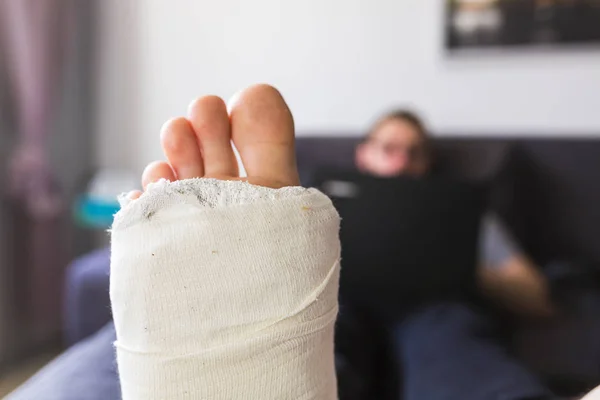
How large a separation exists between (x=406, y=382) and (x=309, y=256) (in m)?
0.49

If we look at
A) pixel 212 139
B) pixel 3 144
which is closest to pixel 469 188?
pixel 212 139

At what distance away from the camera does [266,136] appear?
72cm

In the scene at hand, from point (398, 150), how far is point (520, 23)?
0.70 metres

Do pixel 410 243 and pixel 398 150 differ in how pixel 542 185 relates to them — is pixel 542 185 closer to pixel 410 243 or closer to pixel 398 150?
pixel 398 150

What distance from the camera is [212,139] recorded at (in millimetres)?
738

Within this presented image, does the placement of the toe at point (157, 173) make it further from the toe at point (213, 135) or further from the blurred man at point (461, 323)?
the blurred man at point (461, 323)

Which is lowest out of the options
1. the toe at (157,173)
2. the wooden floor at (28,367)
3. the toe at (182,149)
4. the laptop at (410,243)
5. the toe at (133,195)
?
the wooden floor at (28,367)

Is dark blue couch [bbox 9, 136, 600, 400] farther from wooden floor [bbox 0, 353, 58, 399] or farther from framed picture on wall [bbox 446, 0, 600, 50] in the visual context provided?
wooden floor [bbox 0, 353, 58, 399]

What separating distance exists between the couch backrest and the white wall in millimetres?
183

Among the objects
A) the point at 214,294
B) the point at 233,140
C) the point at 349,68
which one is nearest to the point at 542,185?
the point at 349,68

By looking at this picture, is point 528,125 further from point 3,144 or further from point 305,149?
point 3,144

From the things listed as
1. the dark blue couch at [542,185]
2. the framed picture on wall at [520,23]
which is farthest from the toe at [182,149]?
the framed picture on wall at [520,23]

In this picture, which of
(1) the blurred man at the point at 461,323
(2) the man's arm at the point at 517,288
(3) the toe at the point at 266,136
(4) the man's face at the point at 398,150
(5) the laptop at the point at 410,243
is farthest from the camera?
(4) the man's face at the point at 398,150

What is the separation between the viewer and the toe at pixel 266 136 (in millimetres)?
720
